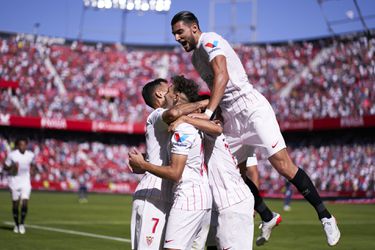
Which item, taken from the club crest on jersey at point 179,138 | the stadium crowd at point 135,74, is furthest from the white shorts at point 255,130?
the stadium crowd at point 135,74

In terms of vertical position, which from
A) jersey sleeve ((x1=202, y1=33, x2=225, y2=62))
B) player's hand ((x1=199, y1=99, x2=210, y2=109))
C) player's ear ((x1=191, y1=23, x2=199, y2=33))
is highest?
player's ear ((x1=191, y1=23, x2=199, y2=33))

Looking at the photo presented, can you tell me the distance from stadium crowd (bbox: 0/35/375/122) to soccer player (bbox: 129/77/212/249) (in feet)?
131

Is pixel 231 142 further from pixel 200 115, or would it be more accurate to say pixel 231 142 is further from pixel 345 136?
pixel 345 136

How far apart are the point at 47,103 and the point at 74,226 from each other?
34.9 m

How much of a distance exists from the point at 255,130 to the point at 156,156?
183 centimetres

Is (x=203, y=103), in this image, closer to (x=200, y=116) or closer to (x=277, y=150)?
(x=200, y=116)

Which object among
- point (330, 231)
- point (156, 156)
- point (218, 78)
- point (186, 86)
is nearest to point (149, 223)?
point (156, 156)

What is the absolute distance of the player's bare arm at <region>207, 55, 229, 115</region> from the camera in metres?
7.76

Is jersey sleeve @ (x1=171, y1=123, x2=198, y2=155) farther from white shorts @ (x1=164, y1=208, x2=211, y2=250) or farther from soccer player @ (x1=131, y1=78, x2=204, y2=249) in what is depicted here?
white shorts @ (x1=164, y1=208, x2=211, y2=250)

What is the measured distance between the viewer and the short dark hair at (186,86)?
7.02 meters

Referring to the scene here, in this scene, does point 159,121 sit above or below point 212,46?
below

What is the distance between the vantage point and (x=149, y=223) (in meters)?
6.94

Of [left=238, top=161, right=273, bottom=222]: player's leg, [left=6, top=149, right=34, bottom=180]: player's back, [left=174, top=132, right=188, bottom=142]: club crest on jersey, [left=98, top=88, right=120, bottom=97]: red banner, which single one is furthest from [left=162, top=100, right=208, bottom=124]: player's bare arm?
[left=98, top=88, right=120, bottom=97]: red banner

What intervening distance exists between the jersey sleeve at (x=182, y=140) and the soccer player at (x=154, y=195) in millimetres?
185
